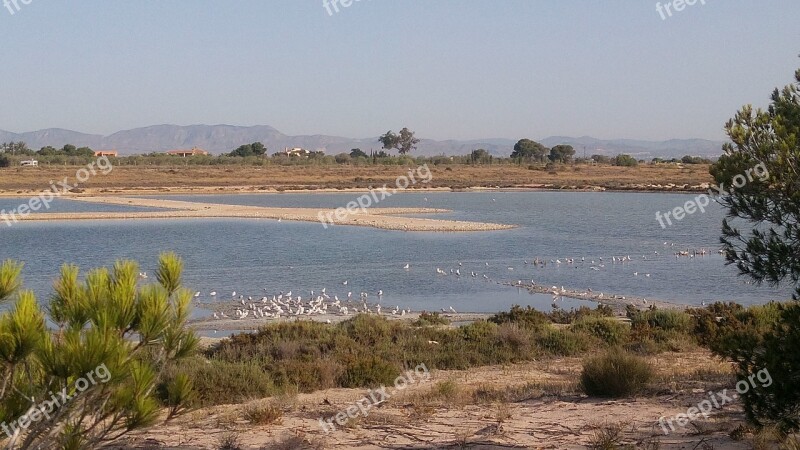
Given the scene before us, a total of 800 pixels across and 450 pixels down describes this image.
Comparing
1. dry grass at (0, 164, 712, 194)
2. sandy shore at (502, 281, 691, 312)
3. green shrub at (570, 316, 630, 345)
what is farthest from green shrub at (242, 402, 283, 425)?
dry grass at (0, 164, 712, 194)

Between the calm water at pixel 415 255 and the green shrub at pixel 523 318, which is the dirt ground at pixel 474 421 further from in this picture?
the calm water at pixel 415 255

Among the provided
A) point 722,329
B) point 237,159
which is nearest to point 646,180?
point 237,159

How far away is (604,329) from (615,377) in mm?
5327

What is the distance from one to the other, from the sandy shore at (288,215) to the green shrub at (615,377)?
103 ft

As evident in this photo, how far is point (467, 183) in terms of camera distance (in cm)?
8675

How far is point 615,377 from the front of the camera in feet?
31.1

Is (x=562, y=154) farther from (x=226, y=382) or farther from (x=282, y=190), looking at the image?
(x=226, y=382)

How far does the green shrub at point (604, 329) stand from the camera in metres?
14.3

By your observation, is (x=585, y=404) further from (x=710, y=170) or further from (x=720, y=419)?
(x=710, y=170)

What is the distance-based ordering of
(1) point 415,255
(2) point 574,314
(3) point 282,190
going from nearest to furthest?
(2) point 574,314, (1) point 415,255, (3) point 282,190

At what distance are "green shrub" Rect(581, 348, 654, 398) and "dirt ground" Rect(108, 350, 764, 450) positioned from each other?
0.15 meters

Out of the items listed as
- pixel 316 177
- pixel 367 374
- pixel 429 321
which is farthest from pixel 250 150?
pixel 367 374

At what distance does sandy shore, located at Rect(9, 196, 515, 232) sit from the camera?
42422 mm

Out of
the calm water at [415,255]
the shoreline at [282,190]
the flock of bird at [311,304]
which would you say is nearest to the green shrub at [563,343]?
the flock of bird at [311,304]
